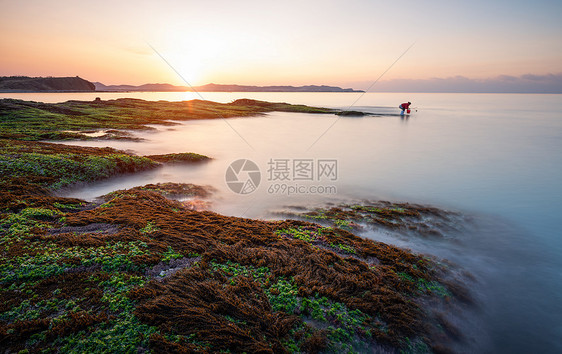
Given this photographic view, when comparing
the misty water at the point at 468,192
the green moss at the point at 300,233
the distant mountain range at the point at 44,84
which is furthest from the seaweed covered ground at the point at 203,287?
the distant mountain range at the point at 44,84

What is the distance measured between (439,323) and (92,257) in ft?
27.2

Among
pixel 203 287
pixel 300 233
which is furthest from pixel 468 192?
pixel 203 287

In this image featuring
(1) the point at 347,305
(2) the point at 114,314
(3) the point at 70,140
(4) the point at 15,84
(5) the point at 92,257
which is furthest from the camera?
(4) the point at 15,84

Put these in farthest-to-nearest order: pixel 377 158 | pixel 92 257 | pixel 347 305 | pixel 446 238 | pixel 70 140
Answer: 1. pixel 70 140
2. pixel 377 158
3. pixel 446 238
4. pixel 92 257
5. pixel 347 305

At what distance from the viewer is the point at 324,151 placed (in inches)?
981

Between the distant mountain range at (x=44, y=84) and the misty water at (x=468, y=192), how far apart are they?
15649cm

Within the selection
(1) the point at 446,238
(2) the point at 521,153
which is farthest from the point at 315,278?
(2) the point at 521,153

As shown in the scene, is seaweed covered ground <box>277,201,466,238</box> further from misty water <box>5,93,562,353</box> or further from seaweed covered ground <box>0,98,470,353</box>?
seaweed covered ground <box>0,98,470,353</box>

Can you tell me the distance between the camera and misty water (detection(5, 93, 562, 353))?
6457 millimetres

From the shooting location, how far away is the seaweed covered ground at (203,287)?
441cm

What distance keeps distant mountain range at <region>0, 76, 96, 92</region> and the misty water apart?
513ft

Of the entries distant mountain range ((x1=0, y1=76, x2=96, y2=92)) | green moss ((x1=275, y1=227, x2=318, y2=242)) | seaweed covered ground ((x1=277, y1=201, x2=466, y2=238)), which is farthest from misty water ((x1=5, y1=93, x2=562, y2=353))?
distant mountain range ((x1=0, y1=76, x2=96, y2=92))

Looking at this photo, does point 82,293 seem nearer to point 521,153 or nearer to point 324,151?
point 324,151

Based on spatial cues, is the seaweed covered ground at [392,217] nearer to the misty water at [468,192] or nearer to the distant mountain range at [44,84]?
the misty water at [468,192]
